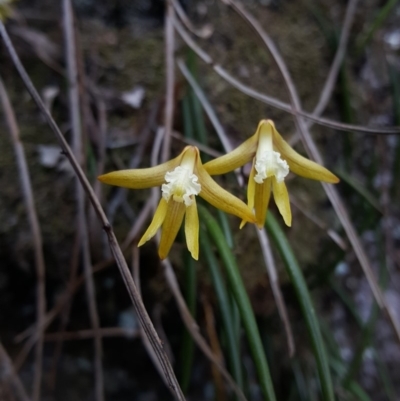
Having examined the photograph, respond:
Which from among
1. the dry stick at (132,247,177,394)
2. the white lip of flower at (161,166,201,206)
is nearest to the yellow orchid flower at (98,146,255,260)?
the white lip of flower at (161,166,201,206)

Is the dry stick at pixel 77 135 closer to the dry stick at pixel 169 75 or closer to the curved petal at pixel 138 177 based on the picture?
the dry stick at pixel 169 75

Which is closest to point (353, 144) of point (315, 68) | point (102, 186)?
point (315, 68)

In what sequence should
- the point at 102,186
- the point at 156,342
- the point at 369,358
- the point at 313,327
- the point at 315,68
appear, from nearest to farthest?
the point at 156,342
the point at 313,327
the point at 102,186
the point at 315,68
the point at 369,358

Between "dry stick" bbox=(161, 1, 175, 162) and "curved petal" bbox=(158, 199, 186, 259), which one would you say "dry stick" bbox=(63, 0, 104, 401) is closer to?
"dry stick" bbox=(161, 1, 175, 162)

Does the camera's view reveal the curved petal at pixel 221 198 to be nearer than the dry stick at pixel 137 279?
Yes

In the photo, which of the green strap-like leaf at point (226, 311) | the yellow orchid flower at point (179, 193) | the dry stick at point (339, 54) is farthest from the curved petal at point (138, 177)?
the dry stick at point (339, 54)

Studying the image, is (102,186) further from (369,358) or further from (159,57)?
(369,358)
